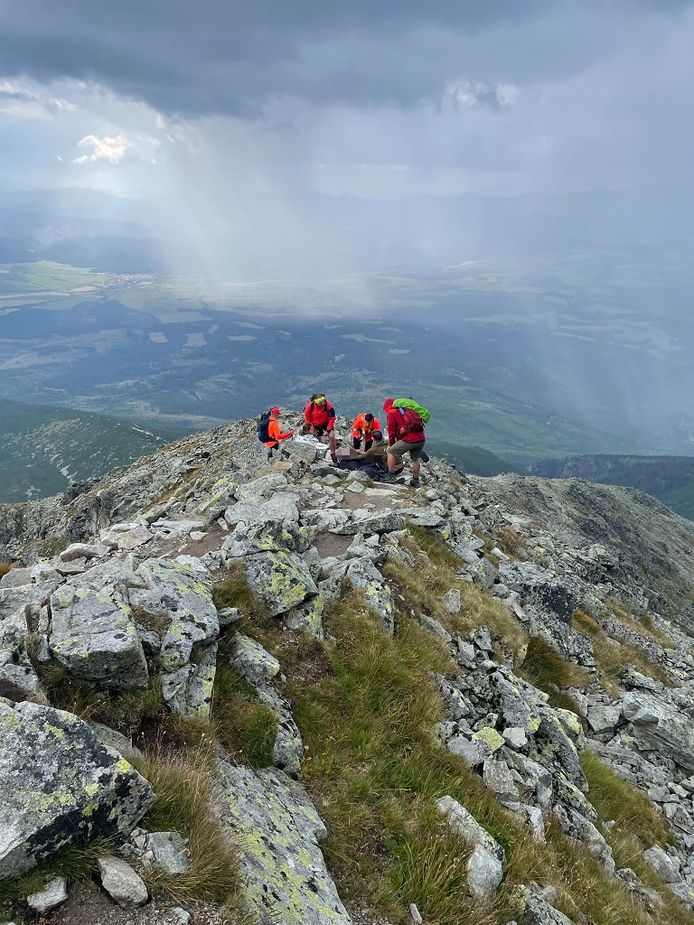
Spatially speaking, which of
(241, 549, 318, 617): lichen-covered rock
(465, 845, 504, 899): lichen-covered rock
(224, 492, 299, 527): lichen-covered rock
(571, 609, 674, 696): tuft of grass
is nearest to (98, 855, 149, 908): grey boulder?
(465, 845, 504, 899): lichen-covered rock

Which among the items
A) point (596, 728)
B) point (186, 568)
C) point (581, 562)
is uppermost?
point (186, 568)

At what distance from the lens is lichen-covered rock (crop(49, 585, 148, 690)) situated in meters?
7.18

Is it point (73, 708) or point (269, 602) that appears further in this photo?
point (269, 602)

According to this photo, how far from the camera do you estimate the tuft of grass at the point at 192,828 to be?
5.08 meters

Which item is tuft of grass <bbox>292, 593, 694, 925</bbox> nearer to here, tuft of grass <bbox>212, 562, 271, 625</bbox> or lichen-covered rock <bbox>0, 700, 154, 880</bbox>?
tuft of grass <bbox>212, 562, 271, 625</bbox>

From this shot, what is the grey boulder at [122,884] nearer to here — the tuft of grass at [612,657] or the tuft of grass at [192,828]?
the tuft of grass at [192,828]

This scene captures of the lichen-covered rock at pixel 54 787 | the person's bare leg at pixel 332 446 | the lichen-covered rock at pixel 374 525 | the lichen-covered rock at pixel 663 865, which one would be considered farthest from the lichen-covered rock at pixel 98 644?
the person's bare leg at pixel 332 446

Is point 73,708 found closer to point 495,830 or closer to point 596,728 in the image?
point 495,830

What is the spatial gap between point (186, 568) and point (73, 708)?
13.9ft

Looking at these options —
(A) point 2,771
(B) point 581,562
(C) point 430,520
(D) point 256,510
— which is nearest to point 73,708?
(A) point 2,771

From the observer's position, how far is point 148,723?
23.7ft

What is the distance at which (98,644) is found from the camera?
288 inches

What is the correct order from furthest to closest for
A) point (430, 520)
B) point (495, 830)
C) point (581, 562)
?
point (581, 562) → point (430, 520) → point (495, 830)

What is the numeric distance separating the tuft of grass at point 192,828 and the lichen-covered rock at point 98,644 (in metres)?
1.32
